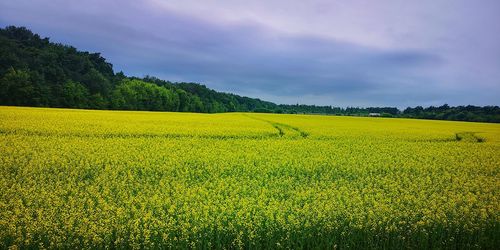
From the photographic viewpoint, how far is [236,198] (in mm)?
9289

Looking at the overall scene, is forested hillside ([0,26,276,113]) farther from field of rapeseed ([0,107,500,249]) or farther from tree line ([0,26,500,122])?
field of rapeseed ([0,107,500,249])

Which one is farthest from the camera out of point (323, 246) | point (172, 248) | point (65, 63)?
point (65, 63)

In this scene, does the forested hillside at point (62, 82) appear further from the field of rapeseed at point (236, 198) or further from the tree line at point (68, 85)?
the field of rapeseed at point (236, 198)

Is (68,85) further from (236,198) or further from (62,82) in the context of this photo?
(236,198)

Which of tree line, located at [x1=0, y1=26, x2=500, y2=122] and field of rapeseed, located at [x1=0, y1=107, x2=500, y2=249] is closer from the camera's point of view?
field of rapeseed, located at [x1=0, y1=107, x2=500, y2=249]

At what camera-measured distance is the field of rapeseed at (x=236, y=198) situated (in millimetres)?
7559

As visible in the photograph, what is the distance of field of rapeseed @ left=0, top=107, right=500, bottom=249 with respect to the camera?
24.8 feet

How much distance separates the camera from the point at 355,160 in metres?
15.5

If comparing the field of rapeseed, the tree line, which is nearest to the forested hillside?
the tree line

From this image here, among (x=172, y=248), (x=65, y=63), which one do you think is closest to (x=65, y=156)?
(x=172, y=248)

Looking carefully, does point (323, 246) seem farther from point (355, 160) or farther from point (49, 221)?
point (355, 160)

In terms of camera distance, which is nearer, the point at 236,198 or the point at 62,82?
the point at 236,198

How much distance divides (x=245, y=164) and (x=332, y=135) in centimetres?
1251

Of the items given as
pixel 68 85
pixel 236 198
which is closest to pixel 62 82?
pixel 68 85
